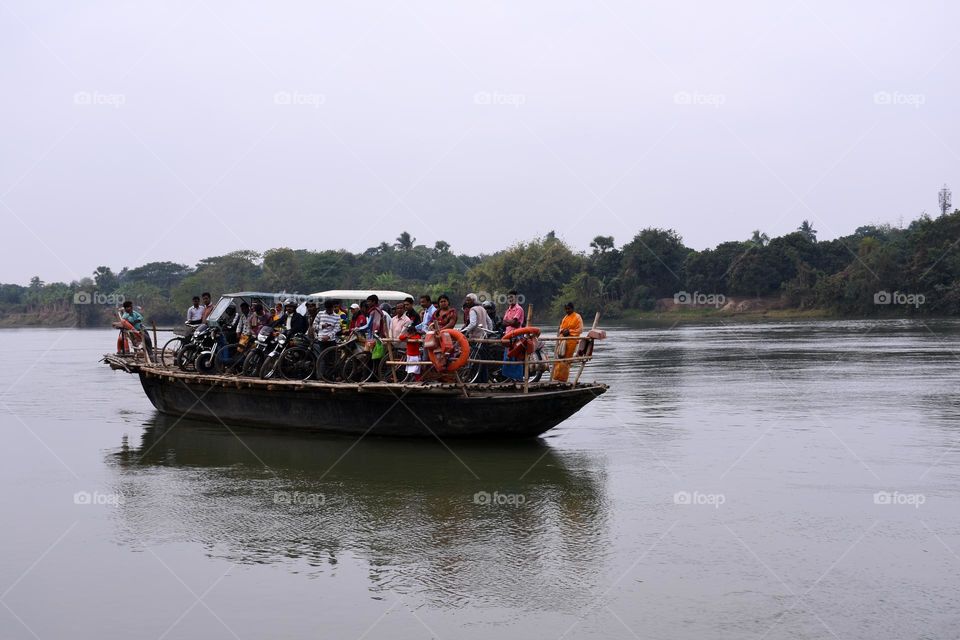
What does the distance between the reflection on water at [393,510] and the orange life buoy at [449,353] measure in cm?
122

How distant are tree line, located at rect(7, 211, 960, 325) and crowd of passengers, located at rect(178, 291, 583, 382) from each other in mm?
51557

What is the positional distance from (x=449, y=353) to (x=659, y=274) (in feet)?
227

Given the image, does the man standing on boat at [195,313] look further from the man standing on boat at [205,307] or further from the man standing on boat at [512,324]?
the man standing on boat at [512,324]

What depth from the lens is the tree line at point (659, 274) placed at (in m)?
62.0

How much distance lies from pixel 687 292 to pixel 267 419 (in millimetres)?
65627

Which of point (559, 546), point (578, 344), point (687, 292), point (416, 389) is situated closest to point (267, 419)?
point (416, 389)

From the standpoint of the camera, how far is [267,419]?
51.4ft

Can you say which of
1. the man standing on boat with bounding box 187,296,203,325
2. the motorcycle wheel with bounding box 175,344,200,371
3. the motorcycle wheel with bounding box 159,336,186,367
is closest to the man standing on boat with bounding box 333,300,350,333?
the motorcycle wheel with bounding box 175,344,200,371

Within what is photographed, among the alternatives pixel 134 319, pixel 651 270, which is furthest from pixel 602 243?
pixel 134 319

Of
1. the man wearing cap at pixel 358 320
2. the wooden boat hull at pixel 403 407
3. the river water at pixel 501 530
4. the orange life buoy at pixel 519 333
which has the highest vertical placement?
the man wearing cap at pixel 358 320

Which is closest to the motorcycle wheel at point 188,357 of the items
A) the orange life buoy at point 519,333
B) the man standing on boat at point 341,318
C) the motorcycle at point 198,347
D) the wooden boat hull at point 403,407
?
the motorcycle at point 198,347

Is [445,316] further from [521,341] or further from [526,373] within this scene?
[526,373]

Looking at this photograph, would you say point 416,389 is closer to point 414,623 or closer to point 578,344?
point 578,344

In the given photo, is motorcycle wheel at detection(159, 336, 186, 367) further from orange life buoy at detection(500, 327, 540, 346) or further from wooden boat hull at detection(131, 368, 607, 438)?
orange life buoy at detection(500, 327, 540, 346)
